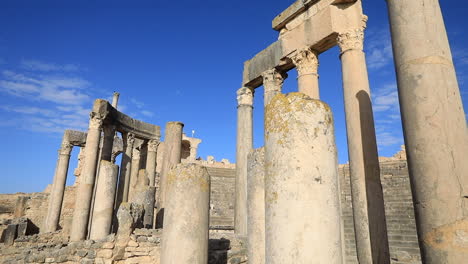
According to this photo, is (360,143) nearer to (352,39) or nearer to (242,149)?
(352,39)

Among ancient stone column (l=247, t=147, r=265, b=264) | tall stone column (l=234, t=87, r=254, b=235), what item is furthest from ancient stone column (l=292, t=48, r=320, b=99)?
ancient stone column (l=247, t=147, r=265, b=264)

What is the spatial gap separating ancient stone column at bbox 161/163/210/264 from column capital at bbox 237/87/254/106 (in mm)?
6668

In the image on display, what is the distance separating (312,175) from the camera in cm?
338

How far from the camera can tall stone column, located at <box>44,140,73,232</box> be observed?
18391 millimetres

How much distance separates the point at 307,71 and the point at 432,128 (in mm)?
6732

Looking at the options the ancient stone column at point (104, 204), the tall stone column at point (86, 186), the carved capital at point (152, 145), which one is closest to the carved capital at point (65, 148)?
the carved capital at point (152, 145)

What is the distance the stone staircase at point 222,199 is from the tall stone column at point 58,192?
9.28 metres

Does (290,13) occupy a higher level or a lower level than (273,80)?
higher

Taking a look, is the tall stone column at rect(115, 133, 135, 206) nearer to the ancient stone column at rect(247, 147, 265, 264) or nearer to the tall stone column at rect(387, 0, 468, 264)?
the ancient stone column at rect(247, 147, 265, 264)

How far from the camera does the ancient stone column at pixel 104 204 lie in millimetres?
11073

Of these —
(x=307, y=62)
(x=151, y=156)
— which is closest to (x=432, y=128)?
(x=307, y=62)

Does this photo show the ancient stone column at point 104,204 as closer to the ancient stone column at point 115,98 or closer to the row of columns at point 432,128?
the row of columns at point 432,128

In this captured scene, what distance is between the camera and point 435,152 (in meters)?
3.57

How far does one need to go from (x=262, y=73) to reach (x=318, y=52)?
2.52 meters
